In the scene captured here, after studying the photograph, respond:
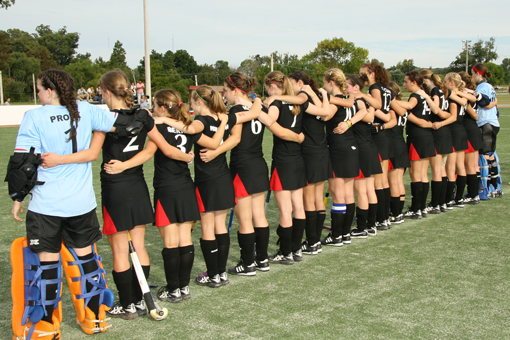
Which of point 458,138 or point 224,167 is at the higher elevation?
point 458,138

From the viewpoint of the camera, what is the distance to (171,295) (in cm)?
408

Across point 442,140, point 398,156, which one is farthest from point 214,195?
point 442,140

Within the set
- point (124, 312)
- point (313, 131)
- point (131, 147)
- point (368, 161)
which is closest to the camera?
point (131, 147)

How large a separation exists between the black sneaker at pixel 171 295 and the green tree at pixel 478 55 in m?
89.8

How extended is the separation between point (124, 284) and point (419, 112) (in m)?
5.06

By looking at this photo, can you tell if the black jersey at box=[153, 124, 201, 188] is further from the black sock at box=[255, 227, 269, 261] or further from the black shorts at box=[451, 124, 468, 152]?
the black shorts at box=[451, 124, 468, 152]

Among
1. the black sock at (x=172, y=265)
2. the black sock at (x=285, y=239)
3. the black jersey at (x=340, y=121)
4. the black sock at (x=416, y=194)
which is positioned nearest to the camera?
the black sock at (x=172, y=265)

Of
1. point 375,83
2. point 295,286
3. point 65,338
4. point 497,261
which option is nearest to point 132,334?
point 65,338

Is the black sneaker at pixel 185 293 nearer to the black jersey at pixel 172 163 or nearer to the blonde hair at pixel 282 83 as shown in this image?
the black jersey at pixel 172 163

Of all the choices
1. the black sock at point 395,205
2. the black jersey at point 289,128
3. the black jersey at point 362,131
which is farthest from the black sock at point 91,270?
the black sock at point 395,205

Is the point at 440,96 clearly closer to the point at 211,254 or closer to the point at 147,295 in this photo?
the point at 211,254

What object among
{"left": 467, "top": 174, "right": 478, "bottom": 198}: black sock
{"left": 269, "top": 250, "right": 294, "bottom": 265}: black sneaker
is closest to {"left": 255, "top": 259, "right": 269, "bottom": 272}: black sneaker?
{"left": 269, "top": 250, "right": 294, "bottom": 265}: black sneaker

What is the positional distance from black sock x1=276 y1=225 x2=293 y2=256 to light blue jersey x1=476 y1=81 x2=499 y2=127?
5126 millimetres

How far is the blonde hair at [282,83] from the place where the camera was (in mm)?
4785
